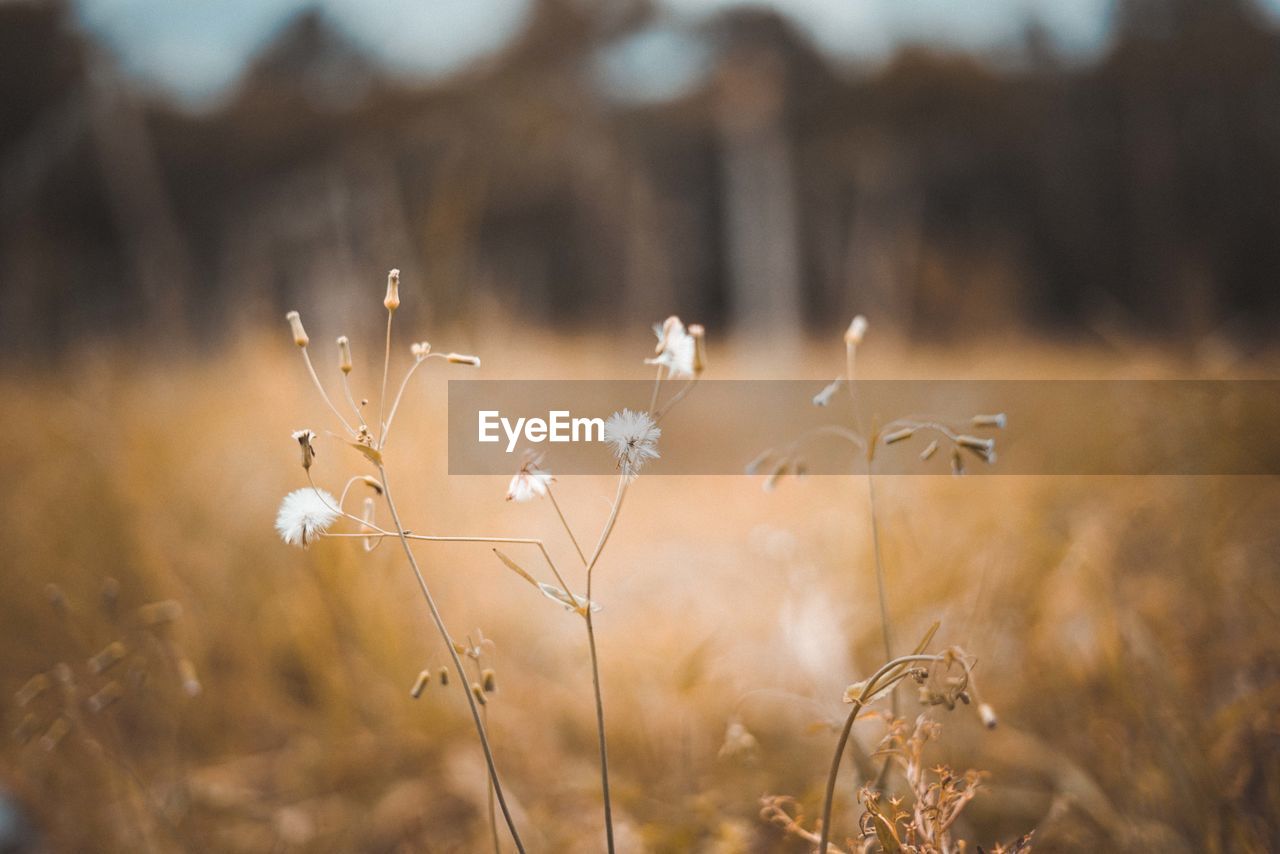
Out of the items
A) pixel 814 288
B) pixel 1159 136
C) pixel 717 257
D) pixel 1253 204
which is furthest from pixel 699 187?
pixel 1253 204

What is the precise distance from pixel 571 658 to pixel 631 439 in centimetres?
54

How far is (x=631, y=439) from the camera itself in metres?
0.25

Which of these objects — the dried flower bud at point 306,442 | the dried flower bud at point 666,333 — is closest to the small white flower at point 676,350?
the dried flower bud at point 666,333

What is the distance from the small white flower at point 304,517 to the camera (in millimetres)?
231

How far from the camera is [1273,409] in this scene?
0.98 m

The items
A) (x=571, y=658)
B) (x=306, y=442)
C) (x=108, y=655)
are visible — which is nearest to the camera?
(x=306, y=442)

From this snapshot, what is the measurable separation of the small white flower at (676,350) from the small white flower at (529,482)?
0.19 feet

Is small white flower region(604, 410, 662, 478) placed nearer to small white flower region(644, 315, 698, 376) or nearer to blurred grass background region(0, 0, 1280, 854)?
small white flower region(644, 315, 698, 376)

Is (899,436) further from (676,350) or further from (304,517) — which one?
(304,517)

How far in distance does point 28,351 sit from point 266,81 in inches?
80.3

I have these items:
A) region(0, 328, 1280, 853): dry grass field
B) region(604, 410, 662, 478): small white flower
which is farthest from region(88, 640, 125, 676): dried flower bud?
region(604, 410, 662, 478): small white flower

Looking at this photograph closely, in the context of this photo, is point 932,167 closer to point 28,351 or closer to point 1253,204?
point 1253,204

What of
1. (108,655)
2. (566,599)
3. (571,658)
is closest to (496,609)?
(571,658)

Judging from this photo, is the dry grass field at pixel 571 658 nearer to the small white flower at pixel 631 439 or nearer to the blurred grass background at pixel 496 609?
the blurred grass background at pixel 496 609
